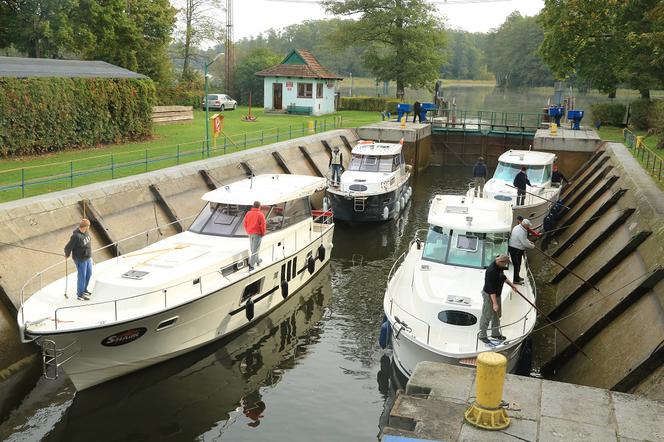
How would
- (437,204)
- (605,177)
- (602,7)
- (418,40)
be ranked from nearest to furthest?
1. (437,204)
2. (602,7)
3. (605,177)
4. (418,40)

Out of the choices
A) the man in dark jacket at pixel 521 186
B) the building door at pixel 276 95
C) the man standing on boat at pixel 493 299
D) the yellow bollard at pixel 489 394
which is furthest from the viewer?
the building door at pixel 276 95

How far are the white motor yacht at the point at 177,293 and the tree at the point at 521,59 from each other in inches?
3969

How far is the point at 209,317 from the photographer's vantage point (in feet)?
44.6

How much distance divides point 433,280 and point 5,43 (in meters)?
34.3

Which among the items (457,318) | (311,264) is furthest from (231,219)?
(457,318)

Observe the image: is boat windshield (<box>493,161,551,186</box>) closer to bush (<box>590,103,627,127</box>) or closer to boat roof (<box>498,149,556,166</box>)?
boat roof (<box>498,149,556,166</box>)

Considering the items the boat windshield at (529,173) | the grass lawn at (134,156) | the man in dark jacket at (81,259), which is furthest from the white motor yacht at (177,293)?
the boat windshield at (529,173)

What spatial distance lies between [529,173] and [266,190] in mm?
13692

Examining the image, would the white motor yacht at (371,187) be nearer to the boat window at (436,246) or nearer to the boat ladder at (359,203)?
→ the boat ladder at (359,203)

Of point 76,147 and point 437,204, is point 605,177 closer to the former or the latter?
point 437,204

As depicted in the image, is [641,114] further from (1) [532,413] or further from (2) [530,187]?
(1) [532,413]

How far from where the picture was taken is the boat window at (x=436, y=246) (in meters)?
14.1

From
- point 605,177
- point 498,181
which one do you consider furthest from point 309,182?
point 605,177

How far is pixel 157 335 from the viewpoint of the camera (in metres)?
12.5
